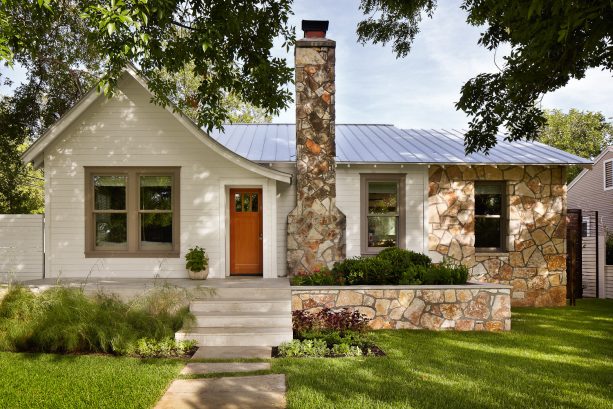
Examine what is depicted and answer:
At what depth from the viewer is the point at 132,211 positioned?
1056 centimetres

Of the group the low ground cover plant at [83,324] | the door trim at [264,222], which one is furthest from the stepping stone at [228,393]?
the door trim at [264,222]

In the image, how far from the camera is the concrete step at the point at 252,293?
8.52 metres

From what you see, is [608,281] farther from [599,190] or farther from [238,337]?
[238,337]

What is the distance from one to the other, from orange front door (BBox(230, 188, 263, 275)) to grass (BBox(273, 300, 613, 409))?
13.2 ft

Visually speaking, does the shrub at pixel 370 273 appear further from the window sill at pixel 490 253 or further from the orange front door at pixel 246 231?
the window sill at pixel 490 253

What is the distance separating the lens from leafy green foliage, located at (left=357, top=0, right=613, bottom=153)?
6.73 meters

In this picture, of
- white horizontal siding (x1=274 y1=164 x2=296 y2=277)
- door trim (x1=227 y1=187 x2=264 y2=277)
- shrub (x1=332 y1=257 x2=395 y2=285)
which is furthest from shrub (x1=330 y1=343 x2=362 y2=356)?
white horizontal siding (x1=274 y1=164 x2=296 y2=277)

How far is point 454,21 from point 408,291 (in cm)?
899

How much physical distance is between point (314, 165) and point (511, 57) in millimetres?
4380

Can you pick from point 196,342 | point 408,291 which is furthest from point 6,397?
point 408,291

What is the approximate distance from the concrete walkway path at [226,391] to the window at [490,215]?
8.47 m

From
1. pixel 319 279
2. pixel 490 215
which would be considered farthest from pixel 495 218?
pixel 319 279

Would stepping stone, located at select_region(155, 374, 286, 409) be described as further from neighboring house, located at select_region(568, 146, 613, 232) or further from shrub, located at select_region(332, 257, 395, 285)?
neighboring house, located at select_region(568, 146, 613, 232)

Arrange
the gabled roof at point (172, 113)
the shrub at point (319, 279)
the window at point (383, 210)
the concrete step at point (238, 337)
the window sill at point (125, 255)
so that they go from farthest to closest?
the window at point (383, 210), the window sill at point (125, 255), the gabled roof at point (172, 113), the shrub at point (319, 279), the concrete step at point (238, 337)
